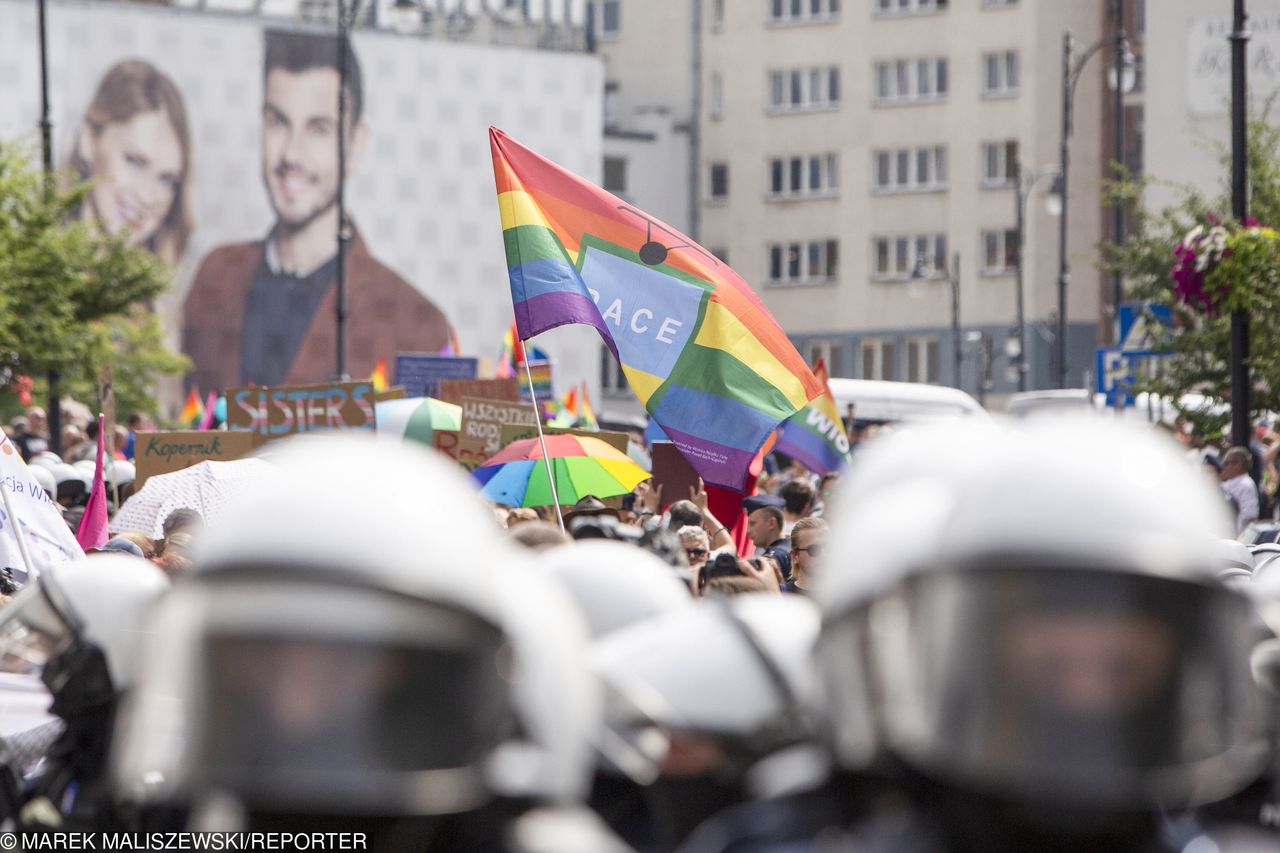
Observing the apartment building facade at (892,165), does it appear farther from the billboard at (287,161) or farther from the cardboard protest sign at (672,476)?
the cardboard protest sign at (672,476)

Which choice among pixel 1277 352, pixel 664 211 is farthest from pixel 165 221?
pixel 1277 352

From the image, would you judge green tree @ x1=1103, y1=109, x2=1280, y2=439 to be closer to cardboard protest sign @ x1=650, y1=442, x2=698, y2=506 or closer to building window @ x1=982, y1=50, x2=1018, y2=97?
cardboard protest sign @ x1=650, y1=442, x2=698, y2=506

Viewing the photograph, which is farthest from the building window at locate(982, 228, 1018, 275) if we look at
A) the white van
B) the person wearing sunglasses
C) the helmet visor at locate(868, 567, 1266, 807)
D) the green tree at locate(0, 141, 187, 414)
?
the helmet visor at locate(868, 567, 1266, 807)

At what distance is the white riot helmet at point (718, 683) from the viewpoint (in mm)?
3479

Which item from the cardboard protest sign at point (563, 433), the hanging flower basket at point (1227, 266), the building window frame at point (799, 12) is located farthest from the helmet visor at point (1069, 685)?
the building window frame at point (799, 12)

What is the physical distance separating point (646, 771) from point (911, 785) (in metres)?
0.82

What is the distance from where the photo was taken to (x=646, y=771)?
351cm

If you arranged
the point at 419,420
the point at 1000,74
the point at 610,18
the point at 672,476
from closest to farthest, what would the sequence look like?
the point at 672,476 < the point at 419,420 < the point at 1000,74 < the point at 610,18

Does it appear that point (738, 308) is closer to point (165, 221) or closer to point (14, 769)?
point (14, 769)

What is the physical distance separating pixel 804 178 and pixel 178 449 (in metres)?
54.9

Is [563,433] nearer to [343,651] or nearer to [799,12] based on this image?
[343,651]

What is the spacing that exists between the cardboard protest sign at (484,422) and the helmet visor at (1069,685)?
11696 mm

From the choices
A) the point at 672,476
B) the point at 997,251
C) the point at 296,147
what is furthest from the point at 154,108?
the point at 672,476

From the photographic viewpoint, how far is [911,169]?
6544 centimetres
